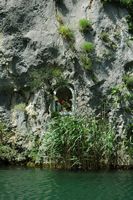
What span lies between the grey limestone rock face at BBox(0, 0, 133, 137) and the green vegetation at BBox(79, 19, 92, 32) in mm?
186

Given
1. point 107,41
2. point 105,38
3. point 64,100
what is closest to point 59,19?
point 105,38

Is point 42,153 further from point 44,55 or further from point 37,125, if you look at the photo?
point 44,55

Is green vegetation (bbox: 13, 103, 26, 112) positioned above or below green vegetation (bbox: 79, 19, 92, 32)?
below

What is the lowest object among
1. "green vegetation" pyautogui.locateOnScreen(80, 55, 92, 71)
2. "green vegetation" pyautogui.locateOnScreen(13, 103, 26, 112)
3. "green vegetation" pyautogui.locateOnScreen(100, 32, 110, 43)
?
"green vegetation" pyautogui.locateOnScreen(13, 103, 26, 112)

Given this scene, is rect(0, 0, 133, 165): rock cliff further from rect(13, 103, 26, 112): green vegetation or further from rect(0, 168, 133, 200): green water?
rect(0, 168, 133, 200): green water

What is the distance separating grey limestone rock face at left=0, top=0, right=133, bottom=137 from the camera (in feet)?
62.5

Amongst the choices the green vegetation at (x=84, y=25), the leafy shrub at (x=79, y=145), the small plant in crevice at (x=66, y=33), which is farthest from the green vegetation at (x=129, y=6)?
the leafy shrub at (x=79, y=145)

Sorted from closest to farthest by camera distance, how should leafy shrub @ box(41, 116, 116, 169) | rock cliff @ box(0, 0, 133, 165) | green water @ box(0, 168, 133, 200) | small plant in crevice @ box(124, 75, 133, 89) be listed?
green water @ box(0, 168, 133, 200) < leafy shrub @ box(41, 116, 116, 169) < small plant in crevice @ box(124, 75, 133, 89) < rock cliff @ box(0, 0, 133, 165)

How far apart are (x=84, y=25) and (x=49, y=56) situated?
181 cm

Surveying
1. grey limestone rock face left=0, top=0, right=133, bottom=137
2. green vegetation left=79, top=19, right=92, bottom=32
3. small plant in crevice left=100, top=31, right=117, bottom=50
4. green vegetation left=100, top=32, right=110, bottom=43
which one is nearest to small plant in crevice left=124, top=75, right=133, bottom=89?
grey limestone rock face left=0, top=0, right=133, bottom=137

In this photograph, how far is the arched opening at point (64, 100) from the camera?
19.1 metres

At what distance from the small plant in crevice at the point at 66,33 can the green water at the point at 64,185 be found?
5.30 m

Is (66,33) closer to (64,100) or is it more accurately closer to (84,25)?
(84,25)

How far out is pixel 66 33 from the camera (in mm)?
19391
